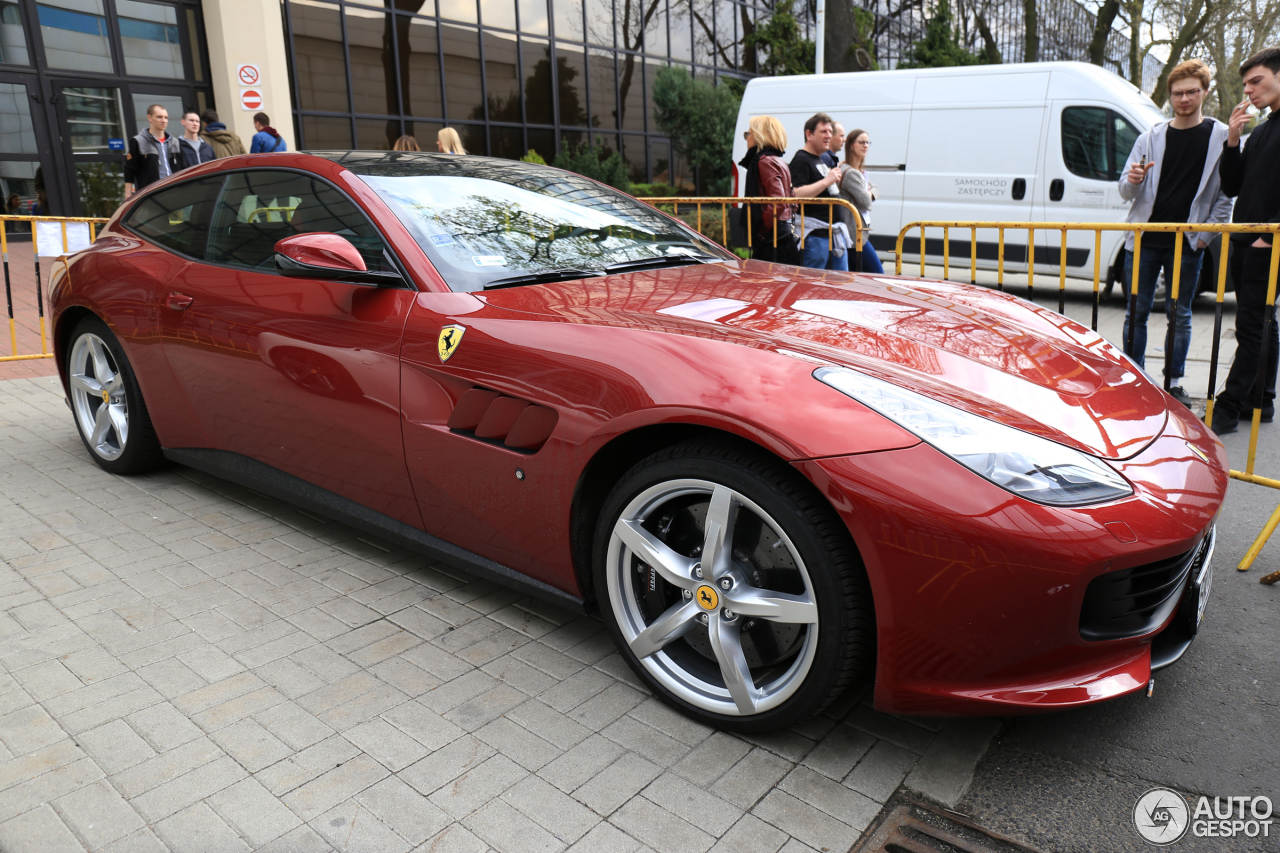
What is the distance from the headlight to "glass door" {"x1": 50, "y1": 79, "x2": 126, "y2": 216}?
14.0 metres

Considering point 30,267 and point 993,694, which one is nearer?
point 993,694

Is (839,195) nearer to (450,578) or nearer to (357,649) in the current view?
(450,578)

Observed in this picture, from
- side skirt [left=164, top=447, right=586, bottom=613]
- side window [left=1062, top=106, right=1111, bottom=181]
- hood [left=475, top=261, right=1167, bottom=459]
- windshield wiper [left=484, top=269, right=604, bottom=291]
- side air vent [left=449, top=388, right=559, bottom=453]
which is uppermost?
side window [left=1062, top=106, right=1111, bottom=181]

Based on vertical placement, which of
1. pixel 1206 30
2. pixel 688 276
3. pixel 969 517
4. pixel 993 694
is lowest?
pixel 993 694

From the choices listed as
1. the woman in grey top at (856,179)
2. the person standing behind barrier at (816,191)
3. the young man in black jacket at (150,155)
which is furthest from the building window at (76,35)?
the woman in grey top at (856,179)

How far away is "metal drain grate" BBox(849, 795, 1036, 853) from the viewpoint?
1.94 meters

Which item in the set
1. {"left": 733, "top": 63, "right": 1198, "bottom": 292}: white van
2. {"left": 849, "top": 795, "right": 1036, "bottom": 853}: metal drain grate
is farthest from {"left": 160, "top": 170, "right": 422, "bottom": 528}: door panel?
{"left": 733, "top": 63, "right": 1198, "bottom": 292}: white van

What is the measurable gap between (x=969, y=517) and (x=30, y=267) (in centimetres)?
1218

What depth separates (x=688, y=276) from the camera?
10.2 feet

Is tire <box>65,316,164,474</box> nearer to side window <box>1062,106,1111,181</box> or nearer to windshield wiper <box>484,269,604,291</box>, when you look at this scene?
windshield wiper <box>484,269,604,291</box>

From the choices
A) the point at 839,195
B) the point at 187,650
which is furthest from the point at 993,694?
the point at 839,195

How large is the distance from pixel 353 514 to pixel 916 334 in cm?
194

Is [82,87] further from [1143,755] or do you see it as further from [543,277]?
→ [1143,755]

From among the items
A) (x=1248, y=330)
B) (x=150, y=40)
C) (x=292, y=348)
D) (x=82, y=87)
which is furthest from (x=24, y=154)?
(x=1248, y=330)
